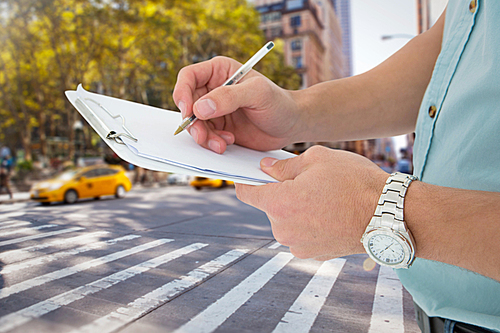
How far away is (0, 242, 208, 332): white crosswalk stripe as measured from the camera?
38 cm

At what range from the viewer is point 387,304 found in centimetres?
61

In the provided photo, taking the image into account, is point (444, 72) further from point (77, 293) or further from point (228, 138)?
point (77, 293)

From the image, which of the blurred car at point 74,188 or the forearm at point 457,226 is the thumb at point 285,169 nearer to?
the forearm at point 457,226

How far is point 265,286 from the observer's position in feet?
1.92

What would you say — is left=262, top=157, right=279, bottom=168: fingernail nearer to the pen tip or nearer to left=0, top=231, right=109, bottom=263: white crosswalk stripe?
the pen tip

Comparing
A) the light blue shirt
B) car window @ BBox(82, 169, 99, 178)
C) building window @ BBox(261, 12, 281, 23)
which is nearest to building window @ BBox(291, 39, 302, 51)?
building window @ BBox(261, 12, 281, 23)

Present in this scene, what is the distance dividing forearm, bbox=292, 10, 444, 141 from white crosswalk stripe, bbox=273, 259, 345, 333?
564mm

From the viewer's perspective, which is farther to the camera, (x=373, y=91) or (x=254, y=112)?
(x=373, y=91)

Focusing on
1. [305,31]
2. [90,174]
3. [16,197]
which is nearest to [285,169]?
[16,197]

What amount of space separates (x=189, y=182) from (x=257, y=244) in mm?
1096

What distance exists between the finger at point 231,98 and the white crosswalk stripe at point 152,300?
1.19 ft

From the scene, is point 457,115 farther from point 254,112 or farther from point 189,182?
point 189,182

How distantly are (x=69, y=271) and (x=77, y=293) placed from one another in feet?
0.22

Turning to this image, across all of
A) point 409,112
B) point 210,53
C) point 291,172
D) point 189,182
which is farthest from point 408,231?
point 210,53
